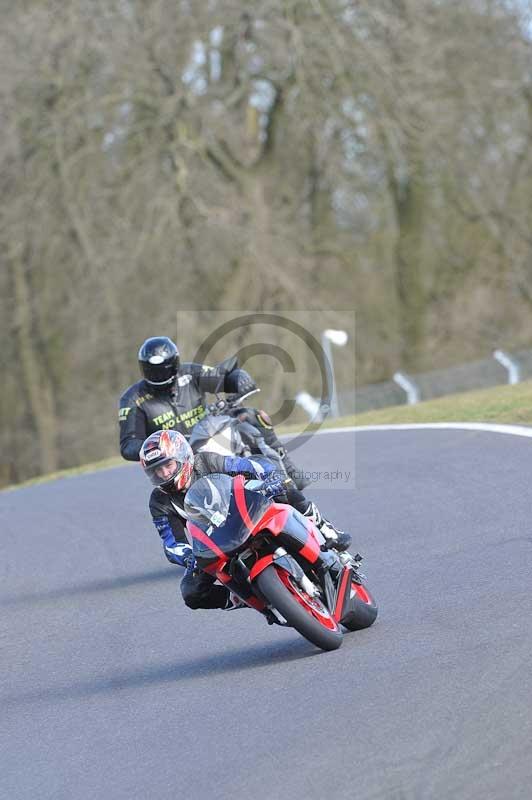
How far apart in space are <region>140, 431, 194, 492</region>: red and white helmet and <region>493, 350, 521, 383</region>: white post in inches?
623

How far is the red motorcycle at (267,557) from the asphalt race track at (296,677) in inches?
9.2

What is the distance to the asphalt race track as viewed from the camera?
534 cm

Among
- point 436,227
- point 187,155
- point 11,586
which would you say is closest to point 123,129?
point 187,155

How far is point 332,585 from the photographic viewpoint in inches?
288

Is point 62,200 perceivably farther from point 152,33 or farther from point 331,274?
point 331,274

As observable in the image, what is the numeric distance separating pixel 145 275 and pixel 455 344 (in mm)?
11004

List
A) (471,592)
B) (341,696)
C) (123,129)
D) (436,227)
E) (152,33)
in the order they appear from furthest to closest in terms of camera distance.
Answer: (436,227) → (123,129) → (152,33) → (471,592) → (341,696)

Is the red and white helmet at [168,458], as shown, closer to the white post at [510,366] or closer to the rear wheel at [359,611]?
the rear wheel at [359,611]

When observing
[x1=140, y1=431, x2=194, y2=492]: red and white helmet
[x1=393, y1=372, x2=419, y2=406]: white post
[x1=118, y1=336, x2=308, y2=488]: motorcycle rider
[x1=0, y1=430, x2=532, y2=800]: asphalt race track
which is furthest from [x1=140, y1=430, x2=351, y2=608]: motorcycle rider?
[x1=393, y1=372, x2=419, y2=406]: white post

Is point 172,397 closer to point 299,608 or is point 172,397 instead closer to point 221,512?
point 221,512

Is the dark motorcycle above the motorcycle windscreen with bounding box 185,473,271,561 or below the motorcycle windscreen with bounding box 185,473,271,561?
below

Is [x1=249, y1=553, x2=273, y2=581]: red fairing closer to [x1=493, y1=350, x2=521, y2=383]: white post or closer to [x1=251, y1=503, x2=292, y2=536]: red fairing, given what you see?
[x1=251, y1=503, x2=292, y2=536]: red fairing

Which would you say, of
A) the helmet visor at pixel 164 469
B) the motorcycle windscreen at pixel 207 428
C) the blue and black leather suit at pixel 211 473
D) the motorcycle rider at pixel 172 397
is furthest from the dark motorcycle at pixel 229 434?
the helmet visor at pixel 164 469

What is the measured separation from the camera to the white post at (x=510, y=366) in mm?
23297
